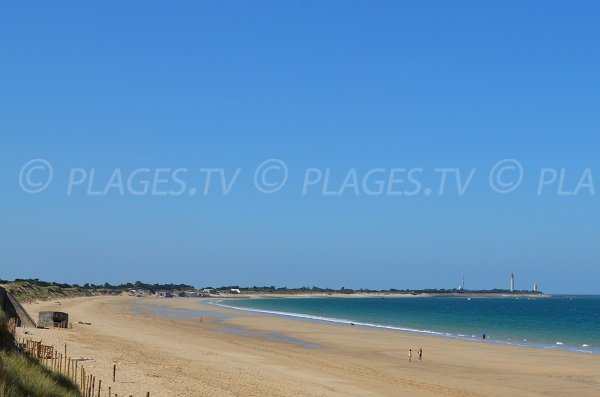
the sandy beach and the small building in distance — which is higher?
the small building in distance

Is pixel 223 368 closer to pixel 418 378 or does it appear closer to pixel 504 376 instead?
pixel 418 378

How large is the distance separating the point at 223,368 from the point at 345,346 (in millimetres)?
19778

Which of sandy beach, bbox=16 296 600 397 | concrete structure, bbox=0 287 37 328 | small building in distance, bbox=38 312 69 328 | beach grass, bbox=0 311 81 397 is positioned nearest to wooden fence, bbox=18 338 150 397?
sandy beach, bbox=16 296 600 397

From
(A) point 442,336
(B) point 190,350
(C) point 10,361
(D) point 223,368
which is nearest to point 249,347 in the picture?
(B) point 190,350

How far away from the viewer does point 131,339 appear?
44812mm

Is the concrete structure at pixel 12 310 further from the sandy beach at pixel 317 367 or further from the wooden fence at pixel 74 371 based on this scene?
the wooden fence at pixel 74 371

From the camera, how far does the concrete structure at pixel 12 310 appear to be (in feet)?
114

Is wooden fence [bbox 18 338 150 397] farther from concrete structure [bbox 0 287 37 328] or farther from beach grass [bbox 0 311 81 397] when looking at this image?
concrete structure [bbox 0 287 37 328]

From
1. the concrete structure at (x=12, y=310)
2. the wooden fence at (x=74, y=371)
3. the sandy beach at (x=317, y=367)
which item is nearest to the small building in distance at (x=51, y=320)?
the concrete structure at (x=12, y=310)

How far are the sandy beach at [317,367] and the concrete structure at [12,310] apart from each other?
6.54ft

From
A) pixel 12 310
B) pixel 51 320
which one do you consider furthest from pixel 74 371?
pixel 51 320

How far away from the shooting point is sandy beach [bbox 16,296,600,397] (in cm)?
2619

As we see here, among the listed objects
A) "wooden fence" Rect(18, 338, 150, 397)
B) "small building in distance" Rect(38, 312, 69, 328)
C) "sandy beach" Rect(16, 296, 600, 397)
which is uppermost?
"small building in distance" Rect(38, 312, 69, 328)

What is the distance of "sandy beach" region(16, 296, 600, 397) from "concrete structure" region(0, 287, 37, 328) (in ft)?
6.54
